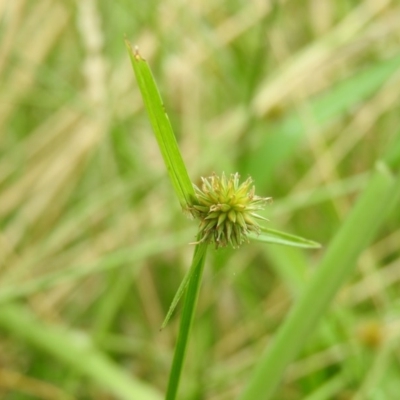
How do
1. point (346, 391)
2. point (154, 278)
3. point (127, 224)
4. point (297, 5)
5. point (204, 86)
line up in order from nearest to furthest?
point (346, 391)
point (127, 224)
point (154, 278)
point (204, 86)
point (297, 5)

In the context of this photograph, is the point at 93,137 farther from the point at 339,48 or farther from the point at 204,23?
the point at 339,48

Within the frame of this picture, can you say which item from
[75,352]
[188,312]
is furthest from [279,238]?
[75,352]

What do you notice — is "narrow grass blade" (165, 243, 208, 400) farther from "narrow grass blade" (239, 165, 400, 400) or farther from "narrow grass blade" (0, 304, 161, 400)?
"narrow grass blade" (0, 304, 161, 400)

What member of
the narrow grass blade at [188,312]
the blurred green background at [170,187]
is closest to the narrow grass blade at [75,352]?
the blurred green background at [170,187]

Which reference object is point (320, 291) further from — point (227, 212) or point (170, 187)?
point (170, 187)

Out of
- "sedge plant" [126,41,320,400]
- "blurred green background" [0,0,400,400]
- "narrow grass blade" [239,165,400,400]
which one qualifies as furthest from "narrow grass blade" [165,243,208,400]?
"blurred green background" [0,0,400,400]

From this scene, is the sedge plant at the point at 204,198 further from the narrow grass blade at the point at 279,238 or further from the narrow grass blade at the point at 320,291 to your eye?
the narrow grass blade at the point at 320,291

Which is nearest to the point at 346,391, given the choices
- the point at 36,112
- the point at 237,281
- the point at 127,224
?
the point at 237,281
